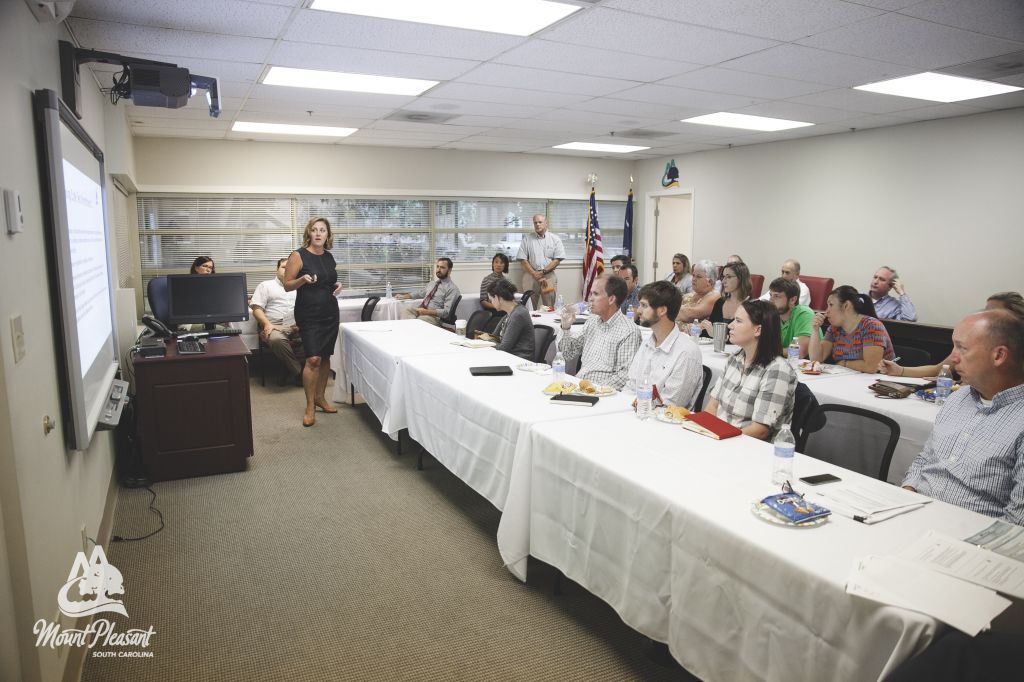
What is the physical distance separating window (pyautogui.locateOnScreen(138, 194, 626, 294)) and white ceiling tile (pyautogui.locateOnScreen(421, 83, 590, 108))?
3617mm

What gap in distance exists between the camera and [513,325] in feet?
15.2

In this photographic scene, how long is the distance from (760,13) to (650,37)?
2.05ft

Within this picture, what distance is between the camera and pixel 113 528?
11.2 feet

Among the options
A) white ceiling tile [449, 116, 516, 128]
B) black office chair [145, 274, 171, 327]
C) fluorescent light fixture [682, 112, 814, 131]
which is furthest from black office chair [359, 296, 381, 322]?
fluorescent light fixture [682, 112, 814, 131]

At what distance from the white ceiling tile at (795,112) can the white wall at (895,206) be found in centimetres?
101

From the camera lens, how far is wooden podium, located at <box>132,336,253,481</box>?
388 centimetres

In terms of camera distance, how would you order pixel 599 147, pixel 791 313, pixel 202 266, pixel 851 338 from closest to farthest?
pixel 851 338
pixel 791 313
pixel 202 266
pixel 599 147

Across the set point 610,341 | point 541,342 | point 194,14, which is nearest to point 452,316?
point 541,342

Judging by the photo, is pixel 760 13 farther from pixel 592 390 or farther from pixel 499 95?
pixel 499 95

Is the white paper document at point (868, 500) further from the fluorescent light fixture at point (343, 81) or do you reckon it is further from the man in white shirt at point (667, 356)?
the fluorescent light fixture at point (343, 81)

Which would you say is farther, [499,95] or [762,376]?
[499,95]

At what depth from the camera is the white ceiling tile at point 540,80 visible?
444 cm

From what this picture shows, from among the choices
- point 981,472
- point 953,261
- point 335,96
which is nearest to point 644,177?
point 953,261

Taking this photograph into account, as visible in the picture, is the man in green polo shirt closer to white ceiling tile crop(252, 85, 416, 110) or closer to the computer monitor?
white ceiling tile crop(252, 85, 416, 110)
